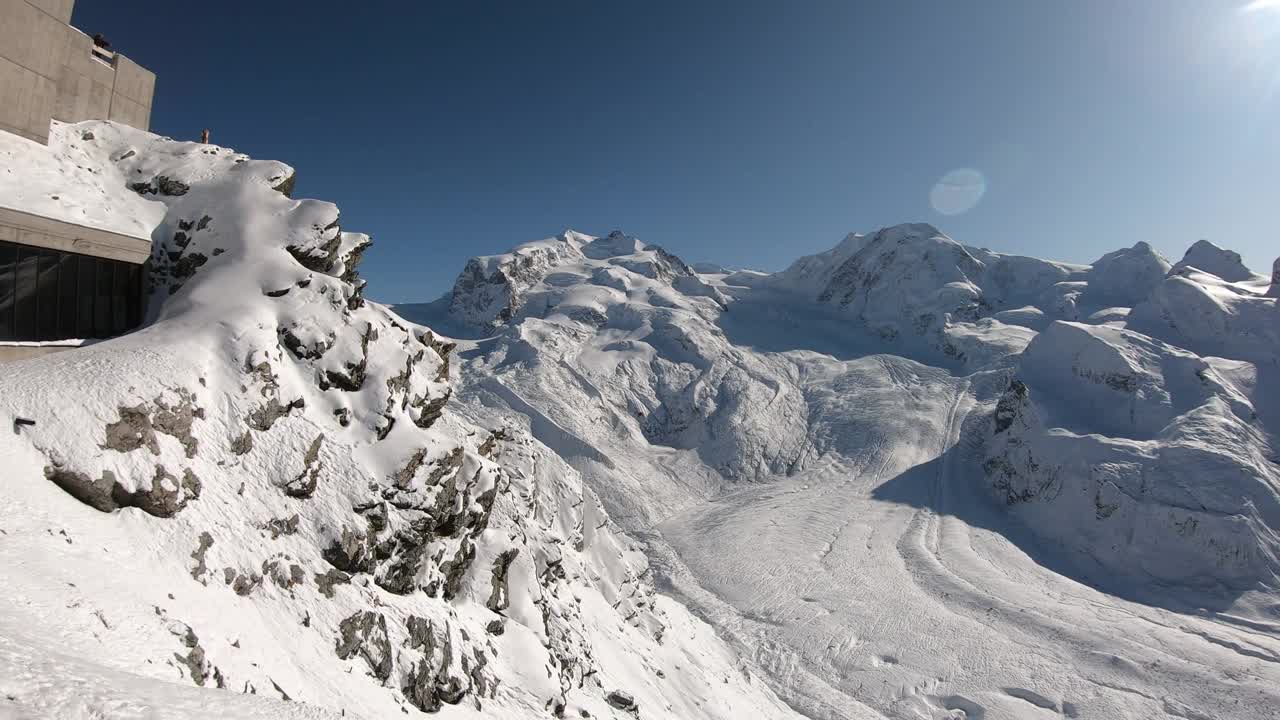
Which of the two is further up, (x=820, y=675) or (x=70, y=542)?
(x=70, y=542)

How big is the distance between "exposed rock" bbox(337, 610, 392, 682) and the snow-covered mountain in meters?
0.09

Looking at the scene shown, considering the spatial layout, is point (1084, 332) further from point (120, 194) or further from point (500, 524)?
point (120, 194)

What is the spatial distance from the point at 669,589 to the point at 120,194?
1917 inches

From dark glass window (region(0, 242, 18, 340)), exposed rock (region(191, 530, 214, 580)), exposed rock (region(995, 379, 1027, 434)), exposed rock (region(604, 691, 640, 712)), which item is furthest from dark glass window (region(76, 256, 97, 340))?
exposed rock (region(995, 379, 1027, 434))

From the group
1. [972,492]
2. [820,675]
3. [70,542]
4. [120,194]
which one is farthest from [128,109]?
[972,492]

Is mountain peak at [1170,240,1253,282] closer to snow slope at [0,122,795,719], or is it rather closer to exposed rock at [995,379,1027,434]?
exposed rock at [995,379,1027,434]

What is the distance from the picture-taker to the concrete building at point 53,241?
1573cm

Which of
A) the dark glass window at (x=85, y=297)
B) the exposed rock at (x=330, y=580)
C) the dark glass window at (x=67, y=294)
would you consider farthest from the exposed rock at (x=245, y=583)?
the dark glass window at (x=85, y=297)

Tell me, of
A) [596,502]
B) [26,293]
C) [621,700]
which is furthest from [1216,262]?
[26,293]

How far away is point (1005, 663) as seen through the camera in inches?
1654

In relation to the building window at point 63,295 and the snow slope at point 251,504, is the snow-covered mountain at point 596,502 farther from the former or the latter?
the building window at point 63,295

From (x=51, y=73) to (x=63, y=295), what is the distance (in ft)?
26.6

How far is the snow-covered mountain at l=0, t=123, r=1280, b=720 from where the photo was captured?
11594 millimetres

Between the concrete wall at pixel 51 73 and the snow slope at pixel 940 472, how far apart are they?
1841 inches
